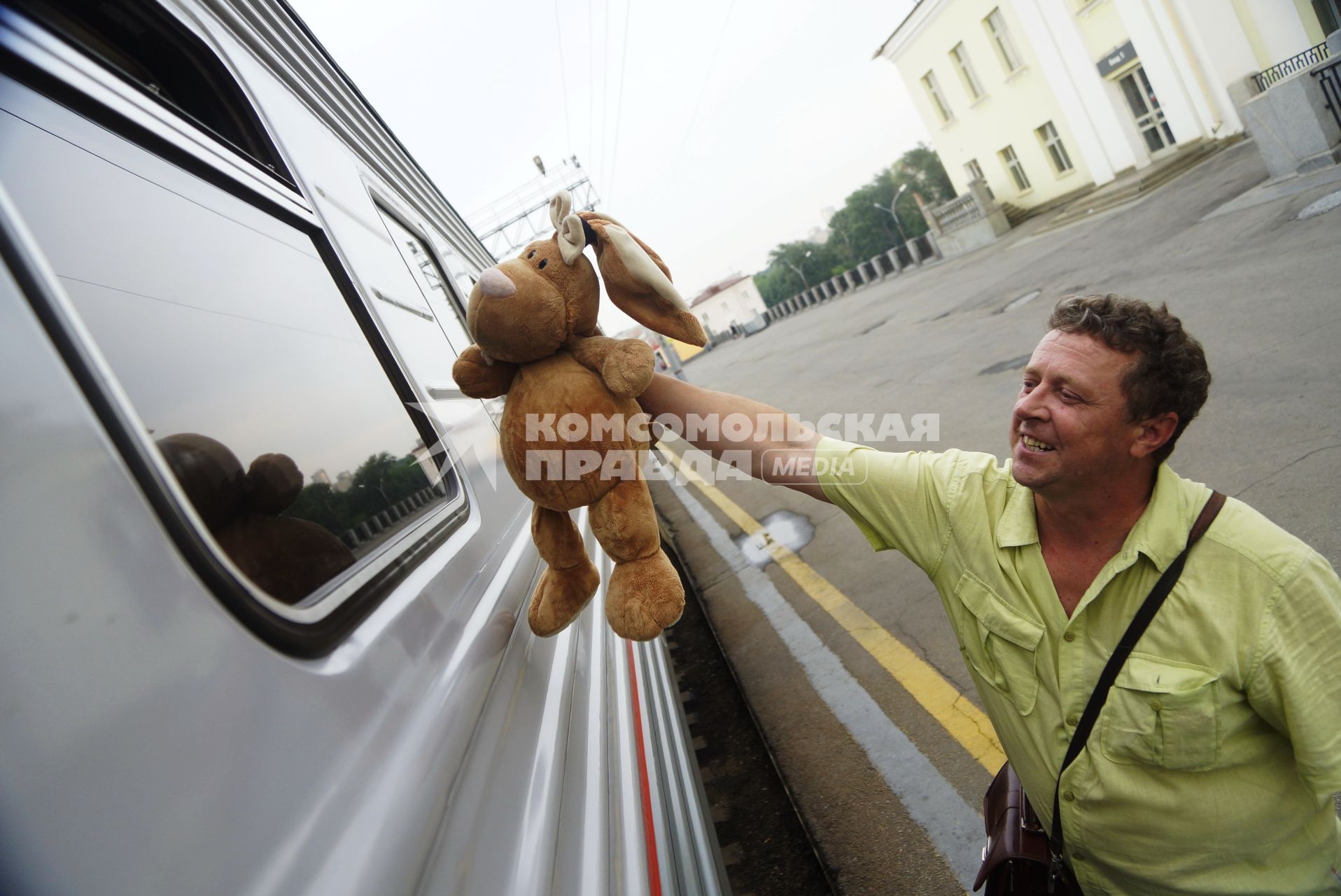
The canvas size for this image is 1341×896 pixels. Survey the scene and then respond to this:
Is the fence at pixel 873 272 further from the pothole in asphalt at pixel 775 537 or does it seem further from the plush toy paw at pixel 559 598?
the plush toy paw at pixel 559 598

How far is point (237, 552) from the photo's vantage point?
3.03 ft

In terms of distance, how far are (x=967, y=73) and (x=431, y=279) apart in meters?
27.7

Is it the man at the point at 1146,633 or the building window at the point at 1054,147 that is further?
the building window at the point at 1054,147

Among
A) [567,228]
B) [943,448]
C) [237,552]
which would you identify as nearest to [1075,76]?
[943,448]

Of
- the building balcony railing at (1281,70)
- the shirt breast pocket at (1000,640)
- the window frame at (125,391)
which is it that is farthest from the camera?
the building balcony railing at (1281,70)

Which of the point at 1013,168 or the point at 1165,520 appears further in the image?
the point at 1013,168

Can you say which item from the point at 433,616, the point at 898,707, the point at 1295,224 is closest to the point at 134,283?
the point at 433,616

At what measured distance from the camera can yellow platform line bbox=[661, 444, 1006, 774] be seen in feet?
9.89

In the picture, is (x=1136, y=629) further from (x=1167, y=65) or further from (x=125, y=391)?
(x=1167, y=65)

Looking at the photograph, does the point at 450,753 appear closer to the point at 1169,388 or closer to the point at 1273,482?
the point at 1169,388

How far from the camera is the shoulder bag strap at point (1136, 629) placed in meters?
1.49

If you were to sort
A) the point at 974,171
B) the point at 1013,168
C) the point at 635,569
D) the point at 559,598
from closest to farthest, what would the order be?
the point at 635,569, the point at 559,598, the point at 1013,168, the point at 974,171

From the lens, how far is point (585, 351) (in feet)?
5.16

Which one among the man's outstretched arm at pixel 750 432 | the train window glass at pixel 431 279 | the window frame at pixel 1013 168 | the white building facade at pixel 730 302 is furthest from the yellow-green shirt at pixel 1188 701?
the white building facade at pixel 730 302
